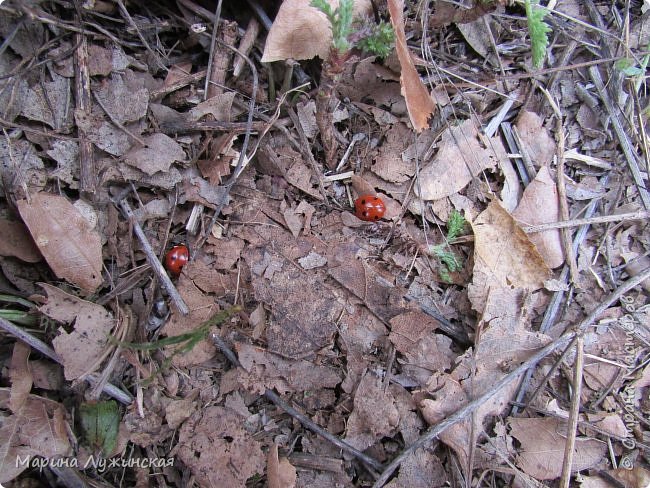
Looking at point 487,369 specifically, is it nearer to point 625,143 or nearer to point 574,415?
point 574,415

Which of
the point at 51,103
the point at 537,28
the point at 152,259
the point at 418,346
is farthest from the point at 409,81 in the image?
the point at 51,103

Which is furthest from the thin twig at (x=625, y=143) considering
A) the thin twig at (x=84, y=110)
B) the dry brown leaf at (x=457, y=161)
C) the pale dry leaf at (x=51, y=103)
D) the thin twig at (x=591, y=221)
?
the pale dry leaf at (x=51, y=103)

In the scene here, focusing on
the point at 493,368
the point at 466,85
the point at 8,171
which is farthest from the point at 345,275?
the point at 8,171

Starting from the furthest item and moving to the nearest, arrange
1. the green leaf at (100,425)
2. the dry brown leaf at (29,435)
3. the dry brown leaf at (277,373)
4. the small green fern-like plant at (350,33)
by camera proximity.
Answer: the dry brown leaf at (277,373) → the green leaf at (100,425) → the dry brown leaf at (29,435) → the small green fern-like plant at (350,33)

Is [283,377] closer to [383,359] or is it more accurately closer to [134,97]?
[383,359]

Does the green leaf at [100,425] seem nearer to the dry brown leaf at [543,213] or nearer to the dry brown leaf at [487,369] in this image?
the dry brown leaf at [487,369]

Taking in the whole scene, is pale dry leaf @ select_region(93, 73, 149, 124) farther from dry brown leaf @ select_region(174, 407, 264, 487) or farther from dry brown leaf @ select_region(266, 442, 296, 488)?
dry brown leaf @ select_region(266, 442, 296, 488)

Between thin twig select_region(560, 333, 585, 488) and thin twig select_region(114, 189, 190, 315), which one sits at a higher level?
thin twig select_region(114, 189, 190, 315)

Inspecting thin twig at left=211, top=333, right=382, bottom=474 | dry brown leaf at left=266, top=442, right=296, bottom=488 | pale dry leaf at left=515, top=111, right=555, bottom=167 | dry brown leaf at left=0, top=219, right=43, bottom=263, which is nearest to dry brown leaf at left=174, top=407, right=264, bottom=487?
dry brown leaf at left=266, top=442, right=296, bottom=488
